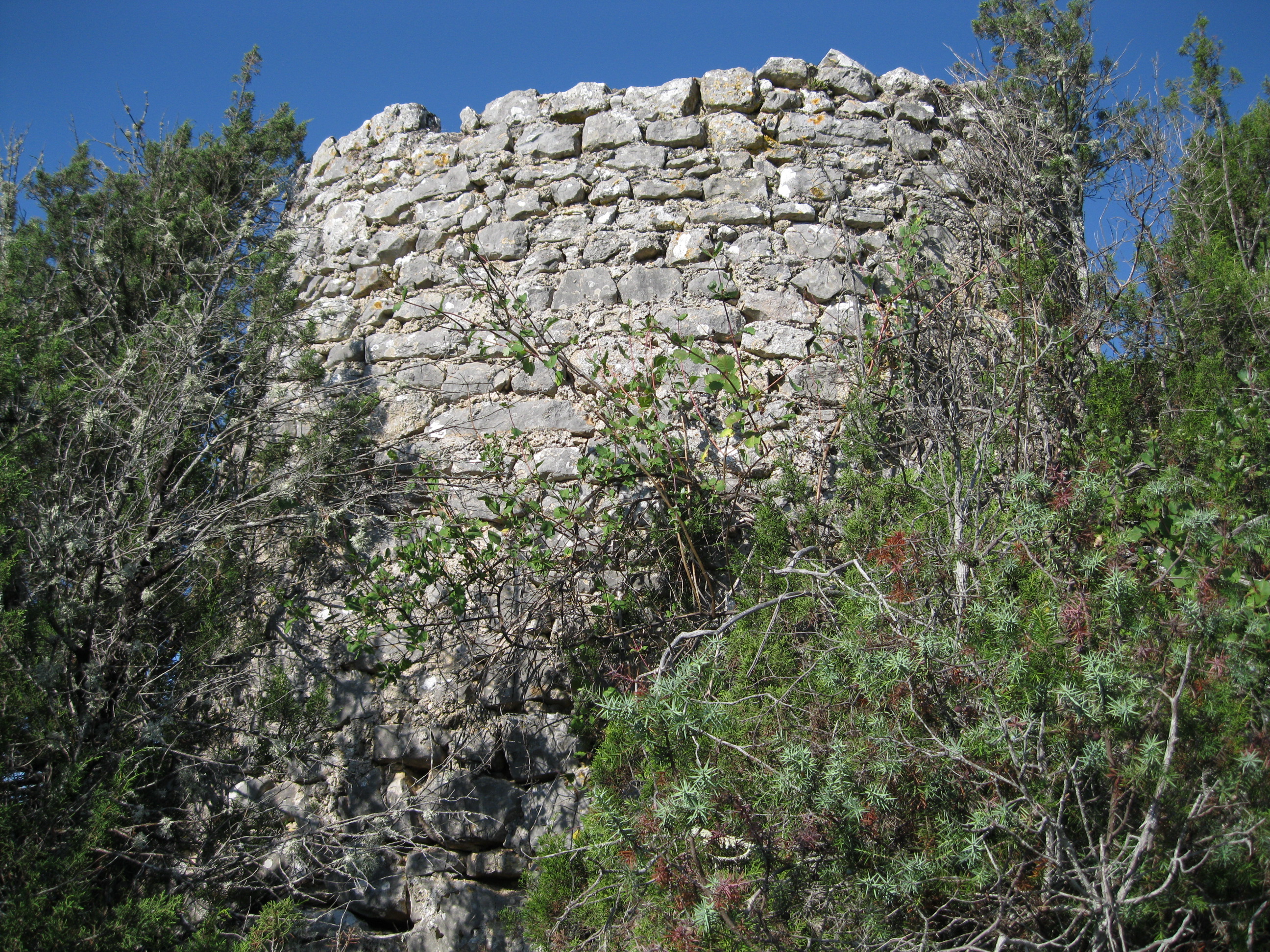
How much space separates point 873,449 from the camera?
10.5ft

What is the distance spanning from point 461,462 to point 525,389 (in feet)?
1.36

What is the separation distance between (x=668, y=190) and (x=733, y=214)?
0.33 meters

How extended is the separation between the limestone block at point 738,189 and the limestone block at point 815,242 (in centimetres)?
22

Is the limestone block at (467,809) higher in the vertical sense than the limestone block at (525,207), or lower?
lower

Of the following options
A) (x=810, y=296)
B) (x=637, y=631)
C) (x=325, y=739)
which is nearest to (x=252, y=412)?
(x=325, y=739)

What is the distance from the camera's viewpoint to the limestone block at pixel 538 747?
295 centimetres

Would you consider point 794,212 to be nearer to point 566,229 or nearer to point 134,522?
point 566,229

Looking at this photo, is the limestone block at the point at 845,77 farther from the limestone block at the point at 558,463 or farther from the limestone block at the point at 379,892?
the limestone block at the point at 379,892

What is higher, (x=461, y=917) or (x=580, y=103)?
(x=580, y=103)

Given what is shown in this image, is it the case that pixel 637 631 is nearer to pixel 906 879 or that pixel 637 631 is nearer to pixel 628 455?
pixel 628 455

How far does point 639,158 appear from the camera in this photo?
3924 mm

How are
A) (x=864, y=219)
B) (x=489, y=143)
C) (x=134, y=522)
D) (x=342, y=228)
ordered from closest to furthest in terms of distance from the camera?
(x=134, y=522) < (x=864, y=219) < (x=489, y=143) < (x=342, y=228)

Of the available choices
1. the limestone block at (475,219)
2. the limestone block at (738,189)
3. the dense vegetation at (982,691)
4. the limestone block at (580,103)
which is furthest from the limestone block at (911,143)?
the limestone block at (475,219)

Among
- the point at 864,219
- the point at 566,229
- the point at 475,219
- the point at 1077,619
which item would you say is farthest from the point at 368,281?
the point at 1077,619
